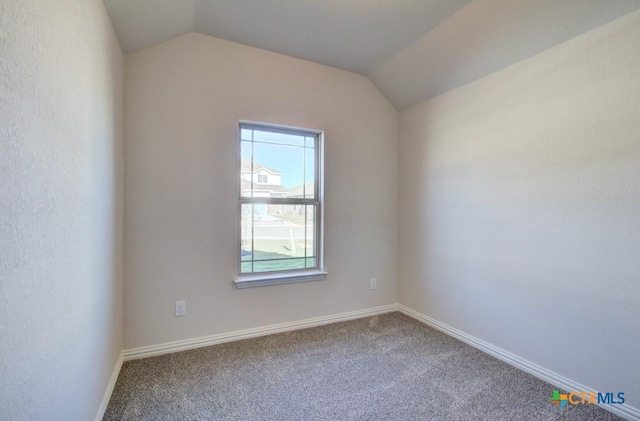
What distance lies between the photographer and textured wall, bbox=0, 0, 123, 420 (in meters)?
0.73

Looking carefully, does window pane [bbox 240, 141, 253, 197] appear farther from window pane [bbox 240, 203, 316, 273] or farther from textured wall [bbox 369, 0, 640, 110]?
textured wall [bbox 369, 0, 640, 110]

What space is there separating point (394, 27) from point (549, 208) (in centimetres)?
170

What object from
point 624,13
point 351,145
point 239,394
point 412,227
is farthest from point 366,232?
point 624,13

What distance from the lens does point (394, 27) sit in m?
2.20

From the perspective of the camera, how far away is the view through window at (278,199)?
2561mm

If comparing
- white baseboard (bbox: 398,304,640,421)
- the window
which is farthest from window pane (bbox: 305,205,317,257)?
white baseboard (bbox: 398,304,640,421)

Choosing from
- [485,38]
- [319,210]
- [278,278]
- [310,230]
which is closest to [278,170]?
[319,210]

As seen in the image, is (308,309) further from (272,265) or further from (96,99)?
(96,99)

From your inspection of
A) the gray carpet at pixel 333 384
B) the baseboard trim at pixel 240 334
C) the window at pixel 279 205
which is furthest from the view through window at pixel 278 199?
the gray carpet at pixel 333 384

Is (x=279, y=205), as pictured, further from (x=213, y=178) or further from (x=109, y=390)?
(x=109, y=390)


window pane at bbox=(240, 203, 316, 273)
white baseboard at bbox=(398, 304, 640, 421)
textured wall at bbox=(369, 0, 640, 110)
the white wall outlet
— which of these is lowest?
white baseboard at bbox=(398, 304, 640, 421)

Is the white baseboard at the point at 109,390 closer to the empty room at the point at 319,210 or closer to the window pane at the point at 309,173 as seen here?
the empty room at the point at 319,210

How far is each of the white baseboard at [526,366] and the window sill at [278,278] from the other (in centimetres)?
118

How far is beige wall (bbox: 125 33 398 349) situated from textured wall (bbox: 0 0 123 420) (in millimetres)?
413
